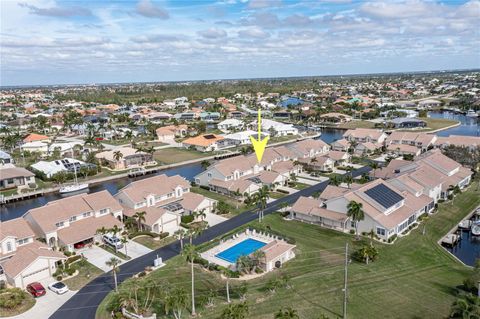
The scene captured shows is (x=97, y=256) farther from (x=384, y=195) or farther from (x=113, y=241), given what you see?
(x=384, y=195)

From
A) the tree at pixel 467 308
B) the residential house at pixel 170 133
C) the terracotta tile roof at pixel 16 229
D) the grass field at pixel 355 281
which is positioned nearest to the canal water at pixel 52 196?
the terracotta tile roof at pixel 16 229

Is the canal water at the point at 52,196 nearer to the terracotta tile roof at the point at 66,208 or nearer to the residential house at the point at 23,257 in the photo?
the terracotta tile roof at the point at 66,208

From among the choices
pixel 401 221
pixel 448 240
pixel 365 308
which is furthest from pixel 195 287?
pixel 448 240

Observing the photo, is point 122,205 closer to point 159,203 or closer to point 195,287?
point 159,203

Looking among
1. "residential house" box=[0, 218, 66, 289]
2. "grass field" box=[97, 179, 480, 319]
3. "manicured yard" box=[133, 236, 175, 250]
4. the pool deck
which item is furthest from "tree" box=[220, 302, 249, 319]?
"residential house" box=[0, 218, 66, 289]

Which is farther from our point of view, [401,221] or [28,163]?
[28,163]
